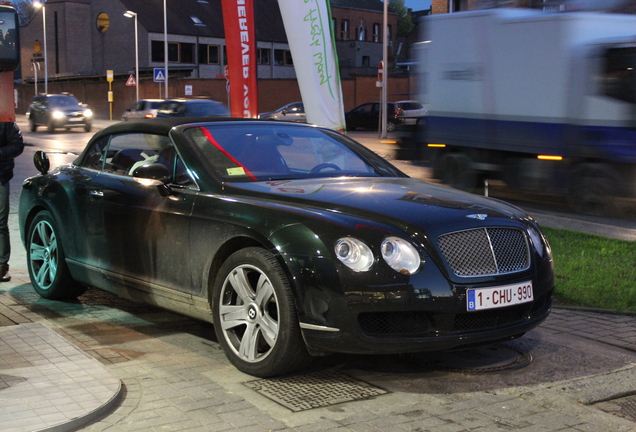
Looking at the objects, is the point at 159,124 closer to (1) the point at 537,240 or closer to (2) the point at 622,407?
(1) the point at 537,240

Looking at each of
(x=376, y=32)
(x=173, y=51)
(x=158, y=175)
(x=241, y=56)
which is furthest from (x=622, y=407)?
(x=376, y=32)

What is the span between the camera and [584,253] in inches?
363

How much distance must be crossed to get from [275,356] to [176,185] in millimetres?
1527

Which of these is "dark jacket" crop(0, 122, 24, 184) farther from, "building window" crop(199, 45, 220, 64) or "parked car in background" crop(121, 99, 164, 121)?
"building window" crop(199, 45, 220, 64)

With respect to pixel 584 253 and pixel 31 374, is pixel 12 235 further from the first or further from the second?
pixel 584 253

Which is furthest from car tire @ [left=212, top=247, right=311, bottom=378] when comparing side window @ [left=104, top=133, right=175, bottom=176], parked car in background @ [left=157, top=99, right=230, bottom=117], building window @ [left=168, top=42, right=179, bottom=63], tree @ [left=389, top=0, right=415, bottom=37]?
tree @ [left=389, top=0, right=415, bottom=37]

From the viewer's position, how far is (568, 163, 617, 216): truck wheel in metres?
13.3

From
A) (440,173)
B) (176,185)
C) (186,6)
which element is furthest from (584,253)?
(186,6)

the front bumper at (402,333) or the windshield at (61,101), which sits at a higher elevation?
the windshield at (61,101)

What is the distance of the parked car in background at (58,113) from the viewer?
132ft

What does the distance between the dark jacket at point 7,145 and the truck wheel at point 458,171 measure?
10.1 metres

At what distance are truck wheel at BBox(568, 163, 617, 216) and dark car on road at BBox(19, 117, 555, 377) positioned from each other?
26.4 feet

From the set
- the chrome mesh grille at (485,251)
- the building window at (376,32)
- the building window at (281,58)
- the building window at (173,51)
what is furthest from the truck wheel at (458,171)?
the building window at (376,32)

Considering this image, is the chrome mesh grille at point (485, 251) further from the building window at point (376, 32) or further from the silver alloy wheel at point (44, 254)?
the building window at point (376, 32)
